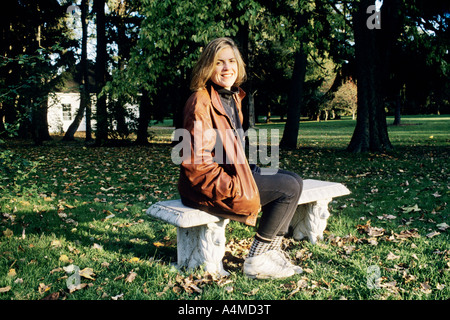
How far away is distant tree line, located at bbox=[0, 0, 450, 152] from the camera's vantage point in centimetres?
933

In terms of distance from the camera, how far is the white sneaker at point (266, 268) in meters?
3.23

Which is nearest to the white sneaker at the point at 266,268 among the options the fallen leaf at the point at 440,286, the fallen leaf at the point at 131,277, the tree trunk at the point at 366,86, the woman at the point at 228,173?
the woman at the point at 228,173

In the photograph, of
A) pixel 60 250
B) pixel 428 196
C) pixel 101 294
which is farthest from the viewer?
pixel 428 196

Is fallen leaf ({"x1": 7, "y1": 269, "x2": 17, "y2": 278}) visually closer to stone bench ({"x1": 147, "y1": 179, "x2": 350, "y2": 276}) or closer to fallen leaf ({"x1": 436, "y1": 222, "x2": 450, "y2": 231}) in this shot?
stone bench ({"x1": 147, "y1": 179, "x2": 350, "y2": 276})

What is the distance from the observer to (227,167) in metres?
3.12

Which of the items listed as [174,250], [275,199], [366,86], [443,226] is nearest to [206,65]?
[275,199]

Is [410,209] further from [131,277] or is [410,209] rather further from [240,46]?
[240,46]

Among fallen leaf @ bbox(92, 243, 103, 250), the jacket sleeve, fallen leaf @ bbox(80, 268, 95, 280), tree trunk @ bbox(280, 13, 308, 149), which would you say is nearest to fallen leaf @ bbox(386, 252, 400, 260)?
the jacket sleeve

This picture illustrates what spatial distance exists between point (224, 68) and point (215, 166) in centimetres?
89

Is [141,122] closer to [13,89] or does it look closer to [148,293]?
[13,89]

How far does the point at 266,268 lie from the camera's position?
3229 mm

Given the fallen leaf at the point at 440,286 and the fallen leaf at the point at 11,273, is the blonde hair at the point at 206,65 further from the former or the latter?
the fallen leaf at the point at 440,286

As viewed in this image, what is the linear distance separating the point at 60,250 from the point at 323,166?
774 centimetres

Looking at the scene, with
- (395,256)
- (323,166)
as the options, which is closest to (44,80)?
(323,166)
